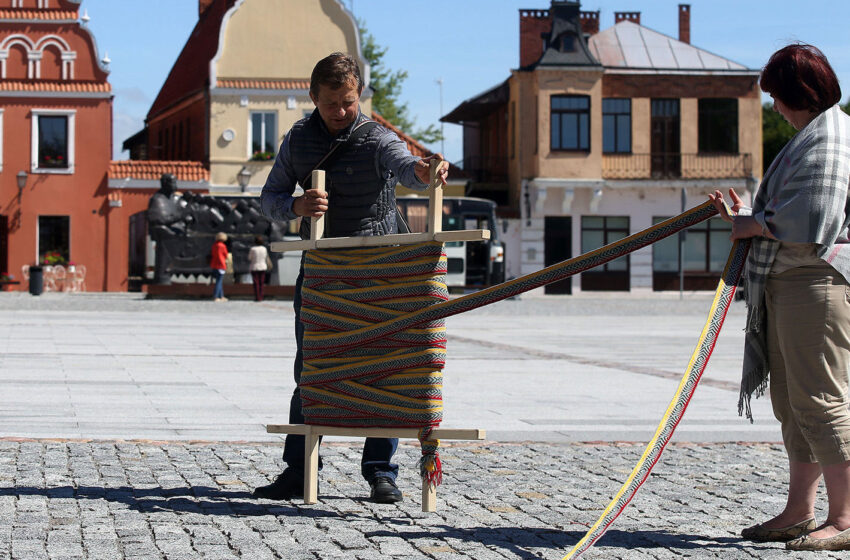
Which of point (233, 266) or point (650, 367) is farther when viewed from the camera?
point (233, 266)

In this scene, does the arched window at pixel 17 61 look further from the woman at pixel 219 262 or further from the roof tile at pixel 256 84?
the woman at pixel 219 262

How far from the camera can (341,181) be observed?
532cm

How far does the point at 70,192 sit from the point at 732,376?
32497 millimetres

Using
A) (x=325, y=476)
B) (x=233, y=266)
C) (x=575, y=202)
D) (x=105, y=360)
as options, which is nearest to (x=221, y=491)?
(x=325, y=476)

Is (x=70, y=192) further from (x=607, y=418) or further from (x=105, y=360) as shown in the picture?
(x=607, y=418)

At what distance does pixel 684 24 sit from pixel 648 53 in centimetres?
458

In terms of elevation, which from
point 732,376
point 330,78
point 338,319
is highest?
point 330,78

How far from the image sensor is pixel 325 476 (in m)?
5.97

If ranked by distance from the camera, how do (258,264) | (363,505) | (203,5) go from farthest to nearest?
(203,5) < (258,264) < (363,505)

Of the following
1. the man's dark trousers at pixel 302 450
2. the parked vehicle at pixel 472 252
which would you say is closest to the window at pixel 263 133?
the parked vehicle at pixel 472 252

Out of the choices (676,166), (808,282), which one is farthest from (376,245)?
(676,166)

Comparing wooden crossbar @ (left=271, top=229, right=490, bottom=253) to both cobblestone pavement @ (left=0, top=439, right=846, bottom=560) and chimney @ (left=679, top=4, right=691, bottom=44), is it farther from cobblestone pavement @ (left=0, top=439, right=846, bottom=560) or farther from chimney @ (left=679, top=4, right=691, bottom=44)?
chimney @ (left=679, top=4, right=691, bottom=44)

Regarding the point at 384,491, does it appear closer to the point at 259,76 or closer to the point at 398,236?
the point at 398,236

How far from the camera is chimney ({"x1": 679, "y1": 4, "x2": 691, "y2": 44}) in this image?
50.4 metres
